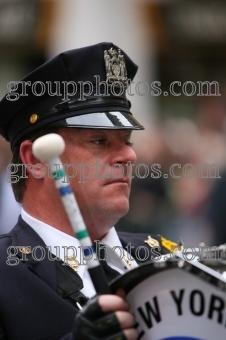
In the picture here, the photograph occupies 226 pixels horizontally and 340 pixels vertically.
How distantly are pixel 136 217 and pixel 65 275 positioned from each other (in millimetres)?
3434

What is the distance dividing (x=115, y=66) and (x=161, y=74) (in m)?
7.86

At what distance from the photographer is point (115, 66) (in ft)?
→ 10.6

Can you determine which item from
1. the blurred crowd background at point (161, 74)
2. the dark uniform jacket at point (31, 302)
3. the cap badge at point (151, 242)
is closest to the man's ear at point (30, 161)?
the dark uniform jacket at point (31, 302)

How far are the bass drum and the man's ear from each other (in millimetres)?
978

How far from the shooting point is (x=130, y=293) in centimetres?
226

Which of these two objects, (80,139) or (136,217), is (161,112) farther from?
(80,139)

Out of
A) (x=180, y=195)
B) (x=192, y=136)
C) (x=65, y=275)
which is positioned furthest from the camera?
(x=192, y=136)

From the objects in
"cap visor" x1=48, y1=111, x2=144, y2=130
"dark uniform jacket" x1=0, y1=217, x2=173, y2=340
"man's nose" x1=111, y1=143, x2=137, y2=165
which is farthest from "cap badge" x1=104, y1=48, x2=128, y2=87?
"dark uniform jacket" x1=0, y1=217, x2=173, y2=340

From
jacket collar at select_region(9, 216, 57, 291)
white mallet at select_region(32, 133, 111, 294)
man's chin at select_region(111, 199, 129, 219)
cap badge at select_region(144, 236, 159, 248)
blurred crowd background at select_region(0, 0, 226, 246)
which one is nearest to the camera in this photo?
white mallet at select_region(32, 133, 111, 294)

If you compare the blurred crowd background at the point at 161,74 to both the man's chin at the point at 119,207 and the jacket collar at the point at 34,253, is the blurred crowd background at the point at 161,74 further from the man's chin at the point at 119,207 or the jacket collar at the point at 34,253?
the man's chin at the point at 119,207

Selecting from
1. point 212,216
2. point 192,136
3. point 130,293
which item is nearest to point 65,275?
point 130,293

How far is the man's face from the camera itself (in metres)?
2.97

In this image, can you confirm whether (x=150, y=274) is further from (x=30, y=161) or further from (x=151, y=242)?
(x=151, y=242)

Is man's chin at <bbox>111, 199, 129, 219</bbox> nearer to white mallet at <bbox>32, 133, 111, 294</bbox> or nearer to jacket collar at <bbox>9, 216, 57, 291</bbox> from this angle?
jacket collar at <bbox>9, 216, 57, 291</bbox>
